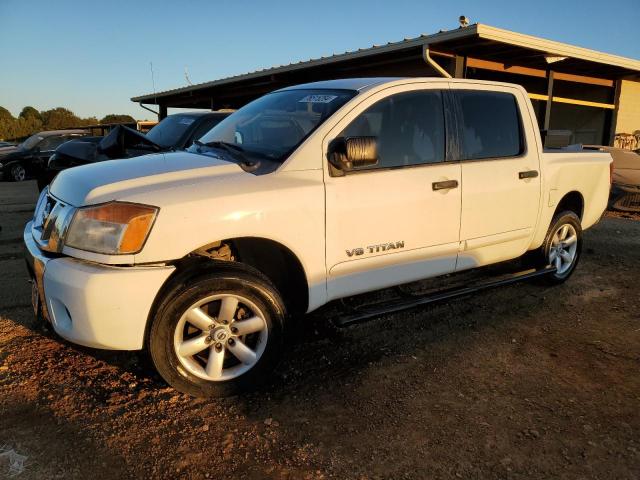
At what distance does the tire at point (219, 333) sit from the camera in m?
2.71

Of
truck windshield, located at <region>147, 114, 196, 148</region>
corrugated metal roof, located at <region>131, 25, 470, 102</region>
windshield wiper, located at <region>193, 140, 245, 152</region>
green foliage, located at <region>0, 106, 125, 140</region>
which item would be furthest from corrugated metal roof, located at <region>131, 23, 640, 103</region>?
green foliage, located at <region>0, 106, 125, 140</region>

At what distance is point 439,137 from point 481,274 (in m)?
1.84

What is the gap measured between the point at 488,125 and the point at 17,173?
17487mm

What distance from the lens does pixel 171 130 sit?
7.52 m

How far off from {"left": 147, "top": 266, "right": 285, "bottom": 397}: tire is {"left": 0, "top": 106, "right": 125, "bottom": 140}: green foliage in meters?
51.7

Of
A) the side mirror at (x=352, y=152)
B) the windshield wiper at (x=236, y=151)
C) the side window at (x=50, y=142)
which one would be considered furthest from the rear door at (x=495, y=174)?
the side window at (x=50, y=142)

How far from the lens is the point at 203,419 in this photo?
2.71 m

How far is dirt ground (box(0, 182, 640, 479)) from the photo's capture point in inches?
92.8

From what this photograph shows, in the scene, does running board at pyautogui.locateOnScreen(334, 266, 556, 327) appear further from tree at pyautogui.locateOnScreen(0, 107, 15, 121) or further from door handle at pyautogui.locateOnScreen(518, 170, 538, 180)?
tree at pyautogui.locateOnScreen(0, 107, 15, 121)

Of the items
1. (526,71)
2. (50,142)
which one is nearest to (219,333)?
(526,71)

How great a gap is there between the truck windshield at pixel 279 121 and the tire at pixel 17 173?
1609 cm

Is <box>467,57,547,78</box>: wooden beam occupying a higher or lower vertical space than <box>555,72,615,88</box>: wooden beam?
higher

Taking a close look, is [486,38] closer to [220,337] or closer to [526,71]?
[526,71]

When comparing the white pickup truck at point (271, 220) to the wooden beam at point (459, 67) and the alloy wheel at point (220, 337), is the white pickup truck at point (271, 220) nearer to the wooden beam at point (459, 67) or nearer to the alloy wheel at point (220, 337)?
the alloy wheel at point (220, 337)
